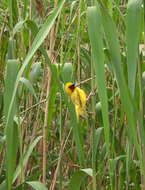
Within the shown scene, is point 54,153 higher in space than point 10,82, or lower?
lower

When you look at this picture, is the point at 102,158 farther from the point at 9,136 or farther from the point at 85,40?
the point at 9,136

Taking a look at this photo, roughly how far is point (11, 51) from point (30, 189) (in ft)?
2.17

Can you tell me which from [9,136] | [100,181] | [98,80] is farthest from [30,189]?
[98,80]

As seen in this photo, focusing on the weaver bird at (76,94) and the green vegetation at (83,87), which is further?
the weaver bird at (76,94)

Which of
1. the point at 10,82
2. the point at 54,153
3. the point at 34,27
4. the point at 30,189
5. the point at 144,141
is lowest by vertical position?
the point at 30,189

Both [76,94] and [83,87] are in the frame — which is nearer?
[76,94]

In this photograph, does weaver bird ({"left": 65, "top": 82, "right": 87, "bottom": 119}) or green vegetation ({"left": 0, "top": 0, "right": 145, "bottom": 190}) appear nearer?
green vegetation ({"left": 0, "top": 0, "right": 145, "bottom": 190})

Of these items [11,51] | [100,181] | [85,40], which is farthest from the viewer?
[85,40]

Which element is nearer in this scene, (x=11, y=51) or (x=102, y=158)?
(x=11, y=51)

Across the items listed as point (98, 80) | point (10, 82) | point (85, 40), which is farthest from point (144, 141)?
point (85, 40)

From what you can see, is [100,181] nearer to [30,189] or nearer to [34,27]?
[30,189]

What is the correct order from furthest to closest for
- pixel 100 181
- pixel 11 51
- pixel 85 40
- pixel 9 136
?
pixel 85 40, pixel 100 181, pixel 11 51, pixel 9 136

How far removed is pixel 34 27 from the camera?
98 cm

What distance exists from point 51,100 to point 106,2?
0.32m
